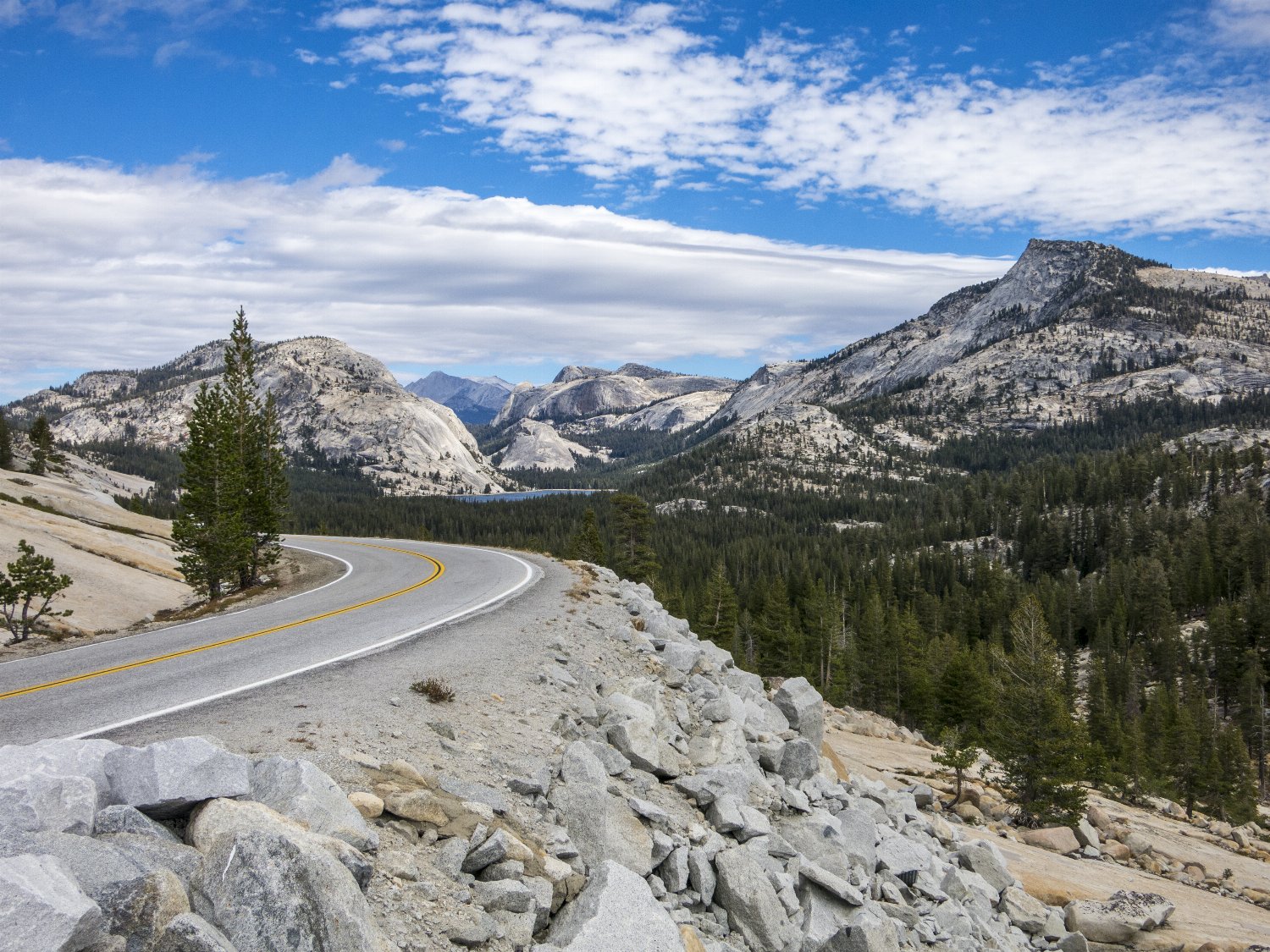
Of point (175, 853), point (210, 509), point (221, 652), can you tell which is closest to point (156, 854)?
point (175, 853)

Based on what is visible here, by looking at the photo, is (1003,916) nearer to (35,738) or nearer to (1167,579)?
(35,738)

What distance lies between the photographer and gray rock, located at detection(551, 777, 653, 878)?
28.7ft

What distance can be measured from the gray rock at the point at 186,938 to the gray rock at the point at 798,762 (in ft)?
41.1

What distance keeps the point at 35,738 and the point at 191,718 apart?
5.59ft

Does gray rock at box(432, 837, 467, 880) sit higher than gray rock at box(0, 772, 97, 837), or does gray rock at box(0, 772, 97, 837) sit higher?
gray rock at box(0, 772, 97, 837)

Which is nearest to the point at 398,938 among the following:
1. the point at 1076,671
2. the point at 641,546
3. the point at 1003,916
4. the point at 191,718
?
the point at 191,718

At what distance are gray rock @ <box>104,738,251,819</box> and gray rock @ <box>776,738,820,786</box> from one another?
1158cm

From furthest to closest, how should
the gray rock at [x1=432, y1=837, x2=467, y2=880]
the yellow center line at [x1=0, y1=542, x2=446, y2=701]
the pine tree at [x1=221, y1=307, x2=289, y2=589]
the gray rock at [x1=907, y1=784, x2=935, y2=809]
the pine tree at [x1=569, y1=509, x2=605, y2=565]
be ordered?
1. the pine tree at [x1=569, y1=509, x2=605, y2=565]
2. the pine tree at [x1=221, y1=307, x2=289, y2=589]
3. the gray rock at [x1=907, y1=784, x2=935, y2=809]
4. the yellow center line at [x1=0, y1=542, x2=446, y2=701]
5. the gray rock at [x1=432, y1=837, x2=467, y2=880]

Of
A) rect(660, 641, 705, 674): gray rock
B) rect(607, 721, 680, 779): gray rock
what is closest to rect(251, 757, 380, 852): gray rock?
rect(607, 721, 680, 779): gray rock

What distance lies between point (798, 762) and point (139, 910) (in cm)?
1319

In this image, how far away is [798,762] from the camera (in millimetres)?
15320

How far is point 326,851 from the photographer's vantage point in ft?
18.6

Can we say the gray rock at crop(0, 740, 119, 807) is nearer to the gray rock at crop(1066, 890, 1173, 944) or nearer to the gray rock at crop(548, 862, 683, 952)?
the gray rock at crop(548, 862, 683, 952)

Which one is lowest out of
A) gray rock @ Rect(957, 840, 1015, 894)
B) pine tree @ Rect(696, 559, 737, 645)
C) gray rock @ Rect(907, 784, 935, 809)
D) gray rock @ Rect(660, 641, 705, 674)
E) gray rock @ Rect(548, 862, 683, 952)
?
pine tree @ Rect(696, 559, 737, 645)
